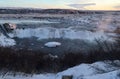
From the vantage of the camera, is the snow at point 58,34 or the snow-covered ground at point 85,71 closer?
the snow-covered ground at point 85,71

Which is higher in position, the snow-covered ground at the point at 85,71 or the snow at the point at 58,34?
the snow-covered ground at the point at 85,71

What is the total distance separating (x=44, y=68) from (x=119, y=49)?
3.24 meters

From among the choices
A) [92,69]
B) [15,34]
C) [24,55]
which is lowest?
[15,34]

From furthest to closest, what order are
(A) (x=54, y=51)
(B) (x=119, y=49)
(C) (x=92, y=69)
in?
(A) (x=54, y=51) < (B) (x=119, y=49) < (C) (x=92, y=69)

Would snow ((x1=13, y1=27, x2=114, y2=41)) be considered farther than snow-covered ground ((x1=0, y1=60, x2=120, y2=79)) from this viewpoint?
Yes

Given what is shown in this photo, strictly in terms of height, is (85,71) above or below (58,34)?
above

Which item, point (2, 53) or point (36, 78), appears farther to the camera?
point (2, 53)

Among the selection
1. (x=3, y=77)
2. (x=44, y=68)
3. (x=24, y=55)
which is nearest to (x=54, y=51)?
(x=24, y=55)

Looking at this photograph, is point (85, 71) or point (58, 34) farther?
point (58, 34)

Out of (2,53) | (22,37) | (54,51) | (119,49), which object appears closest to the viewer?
(119,49)

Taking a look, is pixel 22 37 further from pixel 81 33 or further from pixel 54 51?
pixel 54 51

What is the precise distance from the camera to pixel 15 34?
118 feet

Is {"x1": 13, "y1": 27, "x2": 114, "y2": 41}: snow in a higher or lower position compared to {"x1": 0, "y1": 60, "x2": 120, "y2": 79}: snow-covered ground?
lower

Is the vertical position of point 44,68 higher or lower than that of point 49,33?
higher
